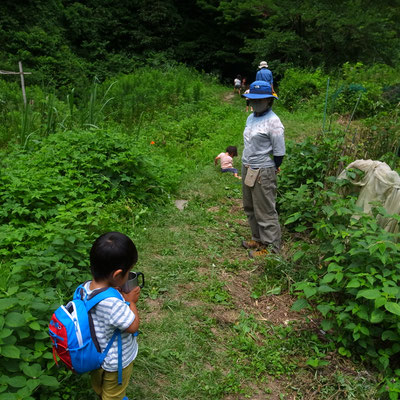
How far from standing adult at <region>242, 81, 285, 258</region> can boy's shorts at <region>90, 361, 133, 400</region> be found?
2.29m

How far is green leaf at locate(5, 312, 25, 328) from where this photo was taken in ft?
6.63

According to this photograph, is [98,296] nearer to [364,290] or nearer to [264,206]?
[364,290]

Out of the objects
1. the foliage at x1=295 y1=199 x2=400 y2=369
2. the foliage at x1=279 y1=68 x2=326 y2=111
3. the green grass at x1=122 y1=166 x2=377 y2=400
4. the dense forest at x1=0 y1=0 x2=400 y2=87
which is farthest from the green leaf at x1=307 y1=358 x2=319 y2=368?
the dense forest at x1=0 y1=0 x2=400 y2=87

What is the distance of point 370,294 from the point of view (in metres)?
2.57

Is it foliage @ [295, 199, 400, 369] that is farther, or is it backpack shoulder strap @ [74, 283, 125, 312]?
foliage @ [295, 199, 400, 369]

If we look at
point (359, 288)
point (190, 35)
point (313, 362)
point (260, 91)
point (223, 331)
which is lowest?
point (190, 35)

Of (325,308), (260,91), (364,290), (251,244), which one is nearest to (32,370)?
(325,308)

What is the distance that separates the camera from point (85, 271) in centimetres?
315

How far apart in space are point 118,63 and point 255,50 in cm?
798

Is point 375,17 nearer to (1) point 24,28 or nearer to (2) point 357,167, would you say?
(2) point 357,167

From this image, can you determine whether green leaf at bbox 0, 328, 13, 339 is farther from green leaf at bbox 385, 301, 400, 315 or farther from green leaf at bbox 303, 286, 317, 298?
green leaf at bbox 385, 301, 400, 315

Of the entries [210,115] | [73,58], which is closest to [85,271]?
[210,115]

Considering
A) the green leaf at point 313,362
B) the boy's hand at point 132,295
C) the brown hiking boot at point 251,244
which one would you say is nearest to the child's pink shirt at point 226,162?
the brown hiking boot at point 251,244

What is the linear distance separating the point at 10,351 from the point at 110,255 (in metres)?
0.71
